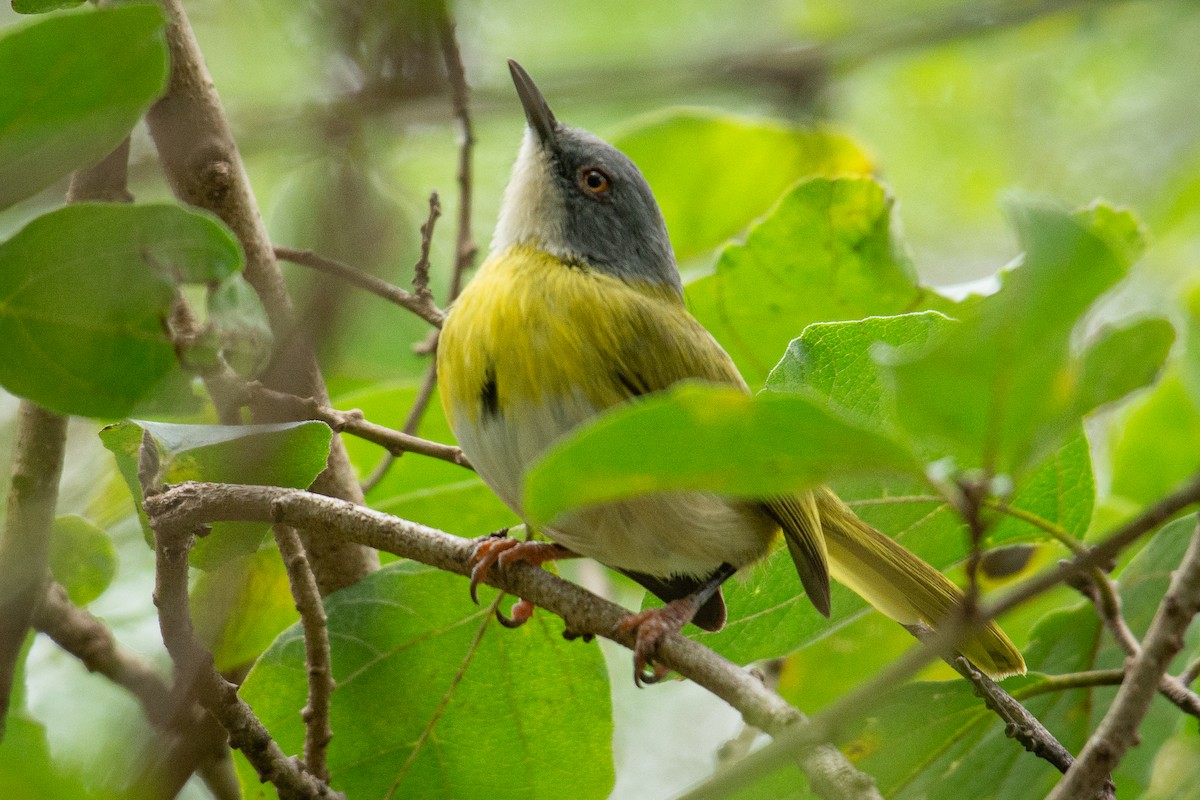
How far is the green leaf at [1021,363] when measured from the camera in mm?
1119

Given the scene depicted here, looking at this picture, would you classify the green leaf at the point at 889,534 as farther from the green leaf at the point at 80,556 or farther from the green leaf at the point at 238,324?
the green leaf at the point at 80,556

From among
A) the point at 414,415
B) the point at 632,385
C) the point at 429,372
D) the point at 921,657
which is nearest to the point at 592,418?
the point at 632,385

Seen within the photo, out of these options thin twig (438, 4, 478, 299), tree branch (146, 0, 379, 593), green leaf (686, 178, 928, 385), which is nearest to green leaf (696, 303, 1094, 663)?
green leaf (686, 178, 928, 385)

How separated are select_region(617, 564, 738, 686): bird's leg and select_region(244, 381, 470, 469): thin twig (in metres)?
0.55

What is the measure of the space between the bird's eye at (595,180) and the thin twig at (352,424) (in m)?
1.05

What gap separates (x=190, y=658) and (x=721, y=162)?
98.7 inches

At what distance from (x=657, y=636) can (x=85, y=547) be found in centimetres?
129

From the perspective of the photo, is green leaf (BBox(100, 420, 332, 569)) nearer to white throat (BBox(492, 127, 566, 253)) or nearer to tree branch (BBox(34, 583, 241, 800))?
tree branch (BBox(34, 583, 241, 800))

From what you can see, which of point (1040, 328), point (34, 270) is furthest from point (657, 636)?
point (34, 270)

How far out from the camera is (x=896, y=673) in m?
1.13

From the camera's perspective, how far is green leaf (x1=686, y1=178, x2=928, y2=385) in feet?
9.33

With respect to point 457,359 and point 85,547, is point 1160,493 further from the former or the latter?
point 85,547

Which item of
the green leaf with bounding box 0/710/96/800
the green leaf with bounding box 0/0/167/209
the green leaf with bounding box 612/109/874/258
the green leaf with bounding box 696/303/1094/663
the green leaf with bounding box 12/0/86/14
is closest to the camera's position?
the green leaf with bounding box 0/710/96/800

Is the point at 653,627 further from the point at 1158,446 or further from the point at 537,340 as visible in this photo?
the point at 1158,446
